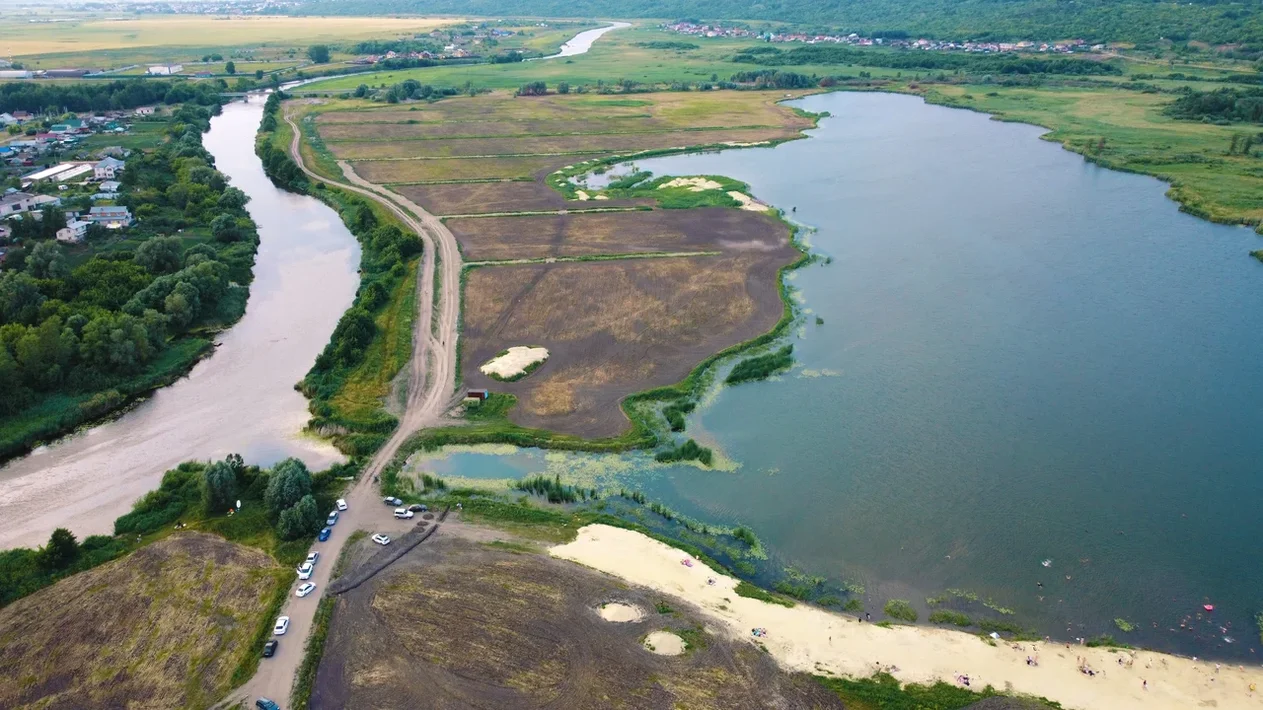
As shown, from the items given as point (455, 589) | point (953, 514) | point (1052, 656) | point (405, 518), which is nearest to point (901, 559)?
point (953, 514)

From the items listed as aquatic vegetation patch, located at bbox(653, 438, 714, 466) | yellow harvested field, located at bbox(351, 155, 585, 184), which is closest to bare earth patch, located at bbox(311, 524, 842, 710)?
aquatic vegetation patch, located at bbox(653, 438, 714, 466)

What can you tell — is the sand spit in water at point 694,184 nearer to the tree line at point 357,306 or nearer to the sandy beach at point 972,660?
the tree line at point 357,306

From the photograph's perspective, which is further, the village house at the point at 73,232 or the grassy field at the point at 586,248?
the village house at the point at 73,232

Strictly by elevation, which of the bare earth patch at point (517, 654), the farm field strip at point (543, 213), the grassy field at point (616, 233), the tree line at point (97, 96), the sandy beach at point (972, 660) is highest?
the tree line at point (97, 96)

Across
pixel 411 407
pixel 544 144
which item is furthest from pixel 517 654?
pixel 544 144

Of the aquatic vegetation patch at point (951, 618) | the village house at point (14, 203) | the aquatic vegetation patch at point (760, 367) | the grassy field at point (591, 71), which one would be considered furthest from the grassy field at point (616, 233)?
the grassy field at point (591, 71)

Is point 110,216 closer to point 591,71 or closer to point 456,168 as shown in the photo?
point 456,168
